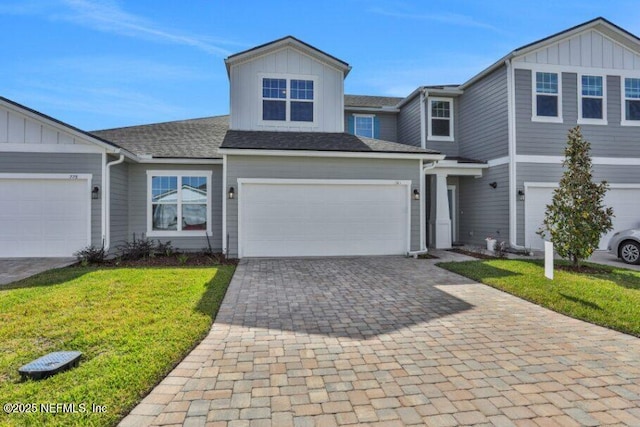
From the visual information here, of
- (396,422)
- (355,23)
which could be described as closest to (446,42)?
(355,23)

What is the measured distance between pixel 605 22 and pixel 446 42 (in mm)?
5101

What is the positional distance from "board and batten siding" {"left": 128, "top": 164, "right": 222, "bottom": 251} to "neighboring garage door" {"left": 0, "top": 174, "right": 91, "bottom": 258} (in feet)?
5.40

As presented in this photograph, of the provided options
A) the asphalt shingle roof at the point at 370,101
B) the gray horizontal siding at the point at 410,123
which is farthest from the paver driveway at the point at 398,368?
the asphalt shingle roof at the point at 370,101

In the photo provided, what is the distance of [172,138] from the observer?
13.5 m

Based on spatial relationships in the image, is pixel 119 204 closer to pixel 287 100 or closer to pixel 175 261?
pixel 175 261

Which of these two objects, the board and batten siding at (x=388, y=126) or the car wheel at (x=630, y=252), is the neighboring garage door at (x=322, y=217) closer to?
the car wheel at (x=630, y=252)

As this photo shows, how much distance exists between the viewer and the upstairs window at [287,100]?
1224cm

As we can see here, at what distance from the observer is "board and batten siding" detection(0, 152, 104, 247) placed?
988 centimetres

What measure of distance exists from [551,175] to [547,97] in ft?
8.78

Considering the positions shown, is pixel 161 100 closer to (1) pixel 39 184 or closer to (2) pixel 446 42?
(1) pixel 39 184

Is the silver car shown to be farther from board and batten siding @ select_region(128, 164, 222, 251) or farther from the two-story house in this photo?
board and batten siding @ select_region(128, 164, 222, 251)

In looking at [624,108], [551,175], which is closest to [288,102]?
[551,175]

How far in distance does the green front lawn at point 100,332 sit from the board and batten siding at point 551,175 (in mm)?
9709

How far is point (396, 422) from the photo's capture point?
260 cm
